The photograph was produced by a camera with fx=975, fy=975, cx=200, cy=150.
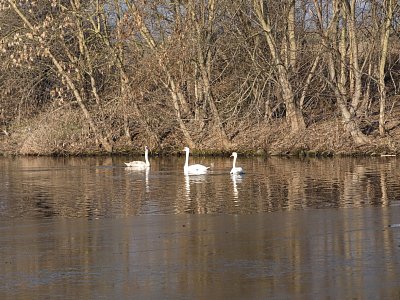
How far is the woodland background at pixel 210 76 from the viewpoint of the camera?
124 ft

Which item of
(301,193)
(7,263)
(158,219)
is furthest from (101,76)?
(7,263)

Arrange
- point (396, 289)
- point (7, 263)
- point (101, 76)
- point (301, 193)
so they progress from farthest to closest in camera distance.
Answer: point (101, 76), point (301, 193), point (7, 263), point (396, 289)

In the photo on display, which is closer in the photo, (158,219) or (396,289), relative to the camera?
(396,289)

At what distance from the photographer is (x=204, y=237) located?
602 inches

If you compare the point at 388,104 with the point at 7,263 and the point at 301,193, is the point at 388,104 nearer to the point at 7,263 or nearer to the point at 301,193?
the point at 301,193

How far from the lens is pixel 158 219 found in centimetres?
1780

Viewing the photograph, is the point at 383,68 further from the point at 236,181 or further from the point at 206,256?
the point at 206,256

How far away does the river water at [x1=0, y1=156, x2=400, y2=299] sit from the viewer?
11477 millimetres

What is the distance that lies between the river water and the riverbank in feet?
29.7

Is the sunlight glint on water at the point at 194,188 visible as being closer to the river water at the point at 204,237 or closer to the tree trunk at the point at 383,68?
the river water at the point at 204,237

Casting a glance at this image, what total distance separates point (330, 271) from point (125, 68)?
3104cm

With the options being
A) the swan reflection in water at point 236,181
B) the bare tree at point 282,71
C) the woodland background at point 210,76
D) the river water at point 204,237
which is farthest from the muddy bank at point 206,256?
the bare tree at point 282,71

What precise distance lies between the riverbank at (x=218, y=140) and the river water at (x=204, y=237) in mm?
9067

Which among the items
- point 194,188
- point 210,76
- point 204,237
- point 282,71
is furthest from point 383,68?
point 204,237
